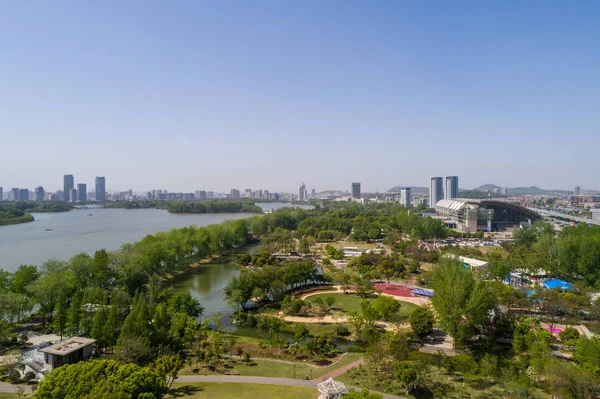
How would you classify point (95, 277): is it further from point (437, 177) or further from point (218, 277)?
point (437, 177)

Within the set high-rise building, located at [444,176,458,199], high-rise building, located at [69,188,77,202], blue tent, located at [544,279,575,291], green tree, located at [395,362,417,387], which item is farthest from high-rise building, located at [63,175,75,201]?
green tree, located at [395,362,417,387]

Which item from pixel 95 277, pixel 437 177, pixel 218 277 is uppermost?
pixel 437 177

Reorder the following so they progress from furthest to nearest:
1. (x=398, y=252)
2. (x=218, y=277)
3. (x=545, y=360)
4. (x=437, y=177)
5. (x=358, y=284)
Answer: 1. (x=437, y=177)
2. (x=398, y=252)
3. (x=218, y=277)
4. (x=358, y=284)
5. (x=545, y=360)

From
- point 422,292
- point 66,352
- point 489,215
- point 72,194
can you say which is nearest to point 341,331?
point 422,292

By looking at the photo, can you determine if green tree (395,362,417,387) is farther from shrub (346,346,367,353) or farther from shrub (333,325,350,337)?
shrub (333,325,350,337)

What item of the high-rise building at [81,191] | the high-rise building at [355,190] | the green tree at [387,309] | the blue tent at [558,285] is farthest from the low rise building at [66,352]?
the high-rise building at [355,190]

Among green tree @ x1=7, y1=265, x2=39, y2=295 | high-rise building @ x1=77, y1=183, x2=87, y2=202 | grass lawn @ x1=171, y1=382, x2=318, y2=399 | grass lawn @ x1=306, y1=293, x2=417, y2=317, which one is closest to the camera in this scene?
grass lawn @ x1=171, y1=382, x2=318, y2=399

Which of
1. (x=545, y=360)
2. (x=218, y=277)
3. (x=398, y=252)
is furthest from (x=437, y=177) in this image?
(x=545, y=360)

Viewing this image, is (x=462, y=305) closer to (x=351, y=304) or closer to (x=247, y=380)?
(x=351, y=304)
